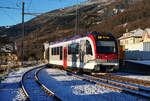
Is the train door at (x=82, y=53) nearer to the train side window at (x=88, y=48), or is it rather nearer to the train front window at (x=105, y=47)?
the train side window at (x=88, y=48)

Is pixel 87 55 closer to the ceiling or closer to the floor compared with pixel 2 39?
closer to the floor

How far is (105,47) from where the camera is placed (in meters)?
14.9

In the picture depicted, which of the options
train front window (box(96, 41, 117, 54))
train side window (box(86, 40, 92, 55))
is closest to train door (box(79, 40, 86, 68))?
train side window (box(86, 40, 92, 55))

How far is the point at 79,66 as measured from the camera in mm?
16656

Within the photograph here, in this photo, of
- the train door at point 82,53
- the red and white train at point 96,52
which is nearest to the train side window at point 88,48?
the red and white train at point 96,52

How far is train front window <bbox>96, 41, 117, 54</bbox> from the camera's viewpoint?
576 inches

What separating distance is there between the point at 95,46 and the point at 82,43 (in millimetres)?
1728

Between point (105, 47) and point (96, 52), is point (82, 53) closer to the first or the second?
point (96, 52)

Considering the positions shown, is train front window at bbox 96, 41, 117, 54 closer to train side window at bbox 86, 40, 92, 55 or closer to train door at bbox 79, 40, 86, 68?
train side window at bbox 86, 40, 92, 55

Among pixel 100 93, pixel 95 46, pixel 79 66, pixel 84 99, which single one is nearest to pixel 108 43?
pixel 95 46

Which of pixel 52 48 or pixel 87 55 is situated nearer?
pixel 87 55

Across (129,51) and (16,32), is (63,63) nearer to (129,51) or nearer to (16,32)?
(129,51)

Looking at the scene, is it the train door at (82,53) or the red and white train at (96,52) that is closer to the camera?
the red and white train at (96,52)

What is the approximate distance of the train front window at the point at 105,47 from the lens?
14.6 metres
